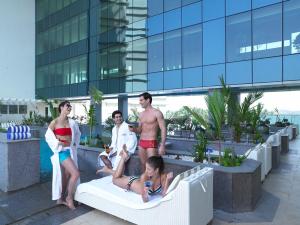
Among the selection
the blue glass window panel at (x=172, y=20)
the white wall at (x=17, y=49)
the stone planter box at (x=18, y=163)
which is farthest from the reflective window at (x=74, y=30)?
the stone planter box at (x=18, y=163)

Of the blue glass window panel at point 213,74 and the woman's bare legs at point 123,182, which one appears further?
the blue glass window panel at point 213,74

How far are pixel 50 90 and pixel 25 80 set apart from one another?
4914 millimetres

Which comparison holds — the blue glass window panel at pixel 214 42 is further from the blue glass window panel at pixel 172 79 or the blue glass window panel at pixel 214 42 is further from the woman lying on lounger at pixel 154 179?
the woman lying on lounger at pixel 154 179

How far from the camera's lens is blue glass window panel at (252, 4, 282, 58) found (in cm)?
1443

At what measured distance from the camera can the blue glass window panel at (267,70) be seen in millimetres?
14227

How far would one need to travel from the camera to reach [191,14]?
58.3ft

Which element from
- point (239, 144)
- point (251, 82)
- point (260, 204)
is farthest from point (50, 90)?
point (260, 204)

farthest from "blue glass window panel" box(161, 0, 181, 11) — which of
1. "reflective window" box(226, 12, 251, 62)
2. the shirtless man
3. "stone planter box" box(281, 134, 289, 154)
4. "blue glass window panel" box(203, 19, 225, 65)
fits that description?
the shirtless man

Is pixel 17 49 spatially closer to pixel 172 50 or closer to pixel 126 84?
pixel 126 84

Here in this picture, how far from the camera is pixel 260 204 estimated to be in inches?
Answer: 194

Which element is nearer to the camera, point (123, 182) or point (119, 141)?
point (123, 182)

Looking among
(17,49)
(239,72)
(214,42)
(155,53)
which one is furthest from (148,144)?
(17,49)

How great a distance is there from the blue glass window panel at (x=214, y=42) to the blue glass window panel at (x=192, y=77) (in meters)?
0.75

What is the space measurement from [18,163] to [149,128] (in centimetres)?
276
